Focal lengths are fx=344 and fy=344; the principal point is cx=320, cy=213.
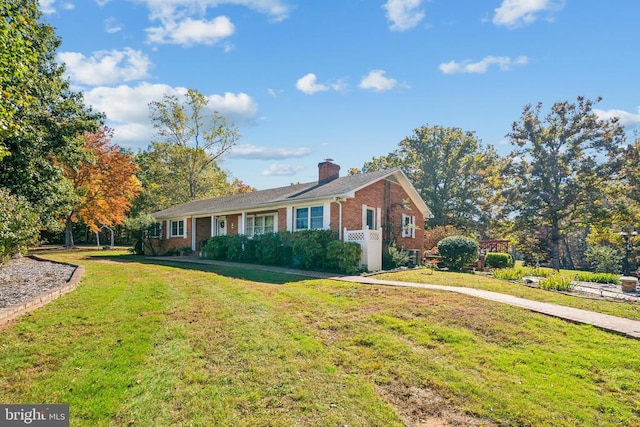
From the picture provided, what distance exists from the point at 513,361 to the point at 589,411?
1.22 m

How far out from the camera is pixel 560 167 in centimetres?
2684

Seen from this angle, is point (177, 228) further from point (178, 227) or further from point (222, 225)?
point (222, 225)

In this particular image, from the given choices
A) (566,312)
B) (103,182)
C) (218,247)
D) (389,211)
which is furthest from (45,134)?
(566,312)

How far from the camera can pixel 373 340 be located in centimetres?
584

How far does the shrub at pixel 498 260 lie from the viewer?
19.3 m

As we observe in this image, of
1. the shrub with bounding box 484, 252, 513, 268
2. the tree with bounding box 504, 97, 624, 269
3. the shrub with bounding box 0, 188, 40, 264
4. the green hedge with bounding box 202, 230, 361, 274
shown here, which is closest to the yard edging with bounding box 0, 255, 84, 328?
the shrub with bounding box 0, 188, 40, 264

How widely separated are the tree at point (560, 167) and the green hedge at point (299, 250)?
20562mm

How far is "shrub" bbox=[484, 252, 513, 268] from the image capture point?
19312 millimetres

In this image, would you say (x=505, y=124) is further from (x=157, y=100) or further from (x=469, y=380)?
(x=157, y=100)

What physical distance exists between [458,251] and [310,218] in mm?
7326

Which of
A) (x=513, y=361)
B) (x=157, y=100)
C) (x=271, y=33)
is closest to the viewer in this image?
(x=513, y=361)

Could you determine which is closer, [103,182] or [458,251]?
[458,251]

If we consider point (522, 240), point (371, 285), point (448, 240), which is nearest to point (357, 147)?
point (448, 240)

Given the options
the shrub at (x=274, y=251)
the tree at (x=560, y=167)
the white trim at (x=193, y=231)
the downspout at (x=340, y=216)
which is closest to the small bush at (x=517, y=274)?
the downspout at (x=340, y=216)
